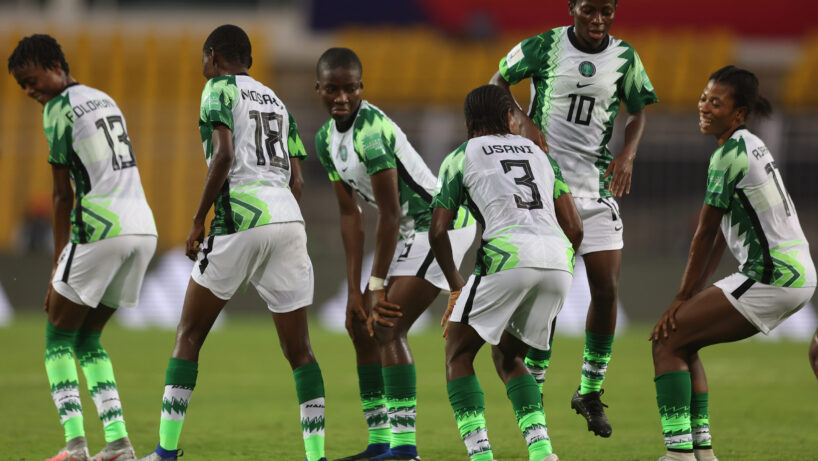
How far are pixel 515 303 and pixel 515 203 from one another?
536 mm

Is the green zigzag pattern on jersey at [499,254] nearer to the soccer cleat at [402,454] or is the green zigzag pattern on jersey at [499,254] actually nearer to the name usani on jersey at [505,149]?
the name usani on jersey at [505,149]

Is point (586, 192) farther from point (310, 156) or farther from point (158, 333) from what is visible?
point (310, 156)

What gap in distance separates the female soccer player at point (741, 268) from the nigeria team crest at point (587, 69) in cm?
85

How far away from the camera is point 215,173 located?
547cm

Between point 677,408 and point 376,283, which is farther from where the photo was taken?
point 376,283

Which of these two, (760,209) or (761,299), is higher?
(760,209)

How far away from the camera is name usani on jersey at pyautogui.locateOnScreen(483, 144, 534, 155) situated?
17.8 ft

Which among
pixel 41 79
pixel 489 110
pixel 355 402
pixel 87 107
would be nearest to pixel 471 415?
pixel 489 110

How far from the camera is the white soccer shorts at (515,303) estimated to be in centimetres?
526

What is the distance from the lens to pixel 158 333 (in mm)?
16016

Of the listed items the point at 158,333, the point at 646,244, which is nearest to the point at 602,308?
the point at 158,333

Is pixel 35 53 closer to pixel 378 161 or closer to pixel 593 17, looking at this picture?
pixel 378 161

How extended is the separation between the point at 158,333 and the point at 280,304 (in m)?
10.9

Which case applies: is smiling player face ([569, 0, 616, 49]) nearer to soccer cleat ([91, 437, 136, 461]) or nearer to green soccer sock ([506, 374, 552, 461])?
green soccer sock ([506, 374, 552, 461])
